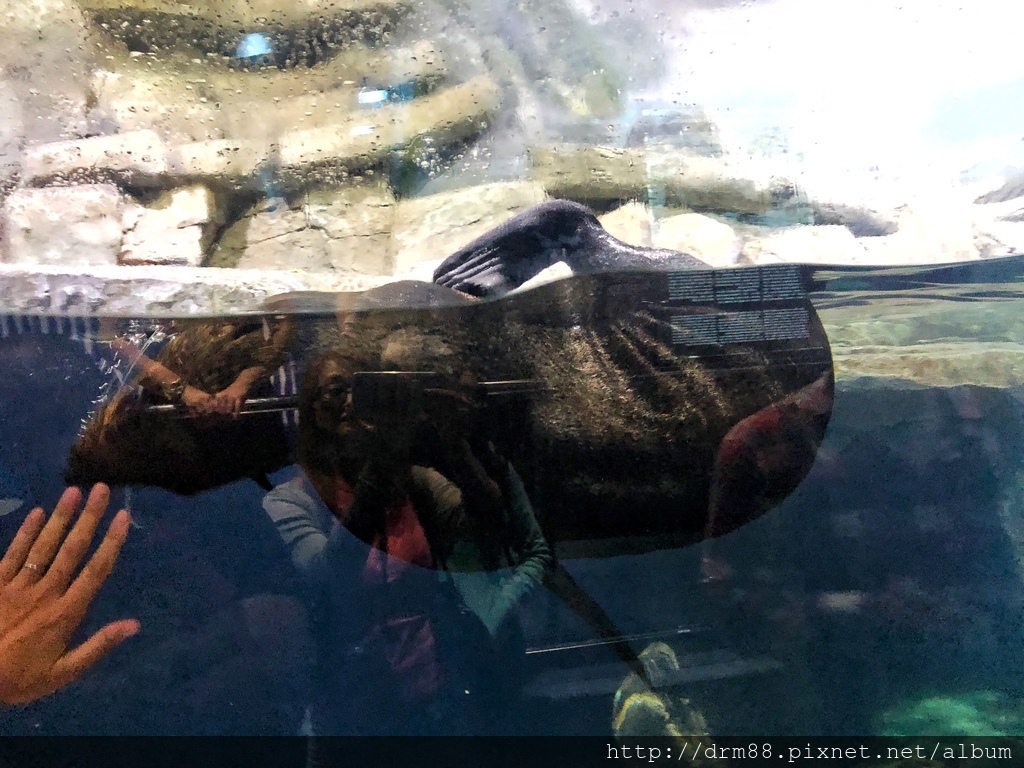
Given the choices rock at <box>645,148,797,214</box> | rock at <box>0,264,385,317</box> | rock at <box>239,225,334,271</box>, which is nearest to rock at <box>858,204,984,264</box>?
rock at <box>645,148,797,214</box>

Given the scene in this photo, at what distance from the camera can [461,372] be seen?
4.91 feet

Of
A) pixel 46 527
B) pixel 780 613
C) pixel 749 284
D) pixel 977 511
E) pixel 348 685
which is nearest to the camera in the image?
pixel 46 527

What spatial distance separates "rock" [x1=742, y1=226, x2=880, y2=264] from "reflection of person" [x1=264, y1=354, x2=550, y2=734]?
1.45 meters

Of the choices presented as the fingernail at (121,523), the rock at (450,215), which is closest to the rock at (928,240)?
the rock at (450,215)

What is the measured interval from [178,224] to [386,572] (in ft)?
6.63

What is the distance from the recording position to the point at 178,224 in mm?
2627

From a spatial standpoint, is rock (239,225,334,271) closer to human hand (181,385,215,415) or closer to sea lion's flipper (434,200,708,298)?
sea lion's flipper (434,200,708,298)

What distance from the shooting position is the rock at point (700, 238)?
211cm

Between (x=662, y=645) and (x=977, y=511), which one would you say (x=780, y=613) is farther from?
(x=977, y=511)

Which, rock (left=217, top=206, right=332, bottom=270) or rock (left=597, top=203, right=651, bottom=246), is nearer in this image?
rock (left=597, top=203, right=651, bottom=246)

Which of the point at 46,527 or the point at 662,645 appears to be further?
the point at 662,645

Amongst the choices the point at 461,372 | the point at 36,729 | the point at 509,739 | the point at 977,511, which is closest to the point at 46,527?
the point at 36,729

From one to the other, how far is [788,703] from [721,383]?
3.39ft

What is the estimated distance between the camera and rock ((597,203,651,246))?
7.43 ft
